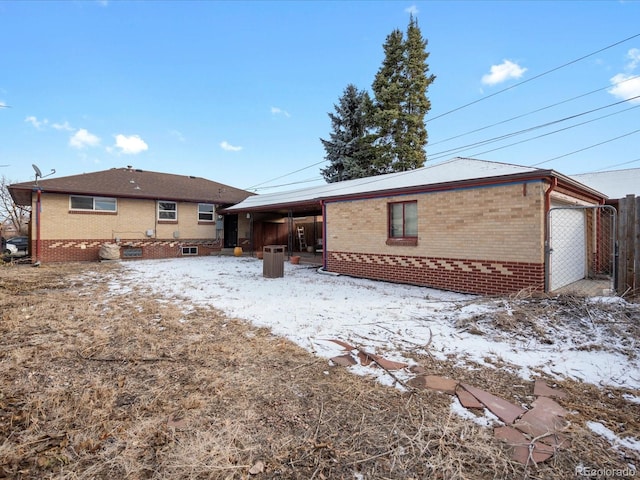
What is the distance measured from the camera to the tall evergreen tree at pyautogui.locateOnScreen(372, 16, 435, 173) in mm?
24297

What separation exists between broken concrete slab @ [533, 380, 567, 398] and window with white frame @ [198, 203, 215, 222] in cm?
1811

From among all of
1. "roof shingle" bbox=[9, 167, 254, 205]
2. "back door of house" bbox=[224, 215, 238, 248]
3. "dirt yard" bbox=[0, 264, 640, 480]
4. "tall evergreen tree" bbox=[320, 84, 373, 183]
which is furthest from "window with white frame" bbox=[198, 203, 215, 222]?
"dirt yard" bbox=[0, 264, 640, 480]

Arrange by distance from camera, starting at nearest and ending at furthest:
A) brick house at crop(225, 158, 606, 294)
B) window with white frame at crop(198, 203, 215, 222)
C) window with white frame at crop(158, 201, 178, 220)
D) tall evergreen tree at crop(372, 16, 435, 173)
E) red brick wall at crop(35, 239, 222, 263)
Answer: brick house at crop(225, 158, 606, 294) → red brick wall at crop(35, 239, 222, 263) → window with white frame at crop(158, 201, 178, 220) → window with white frame at crop(198, 203, 215, 222) → tall evergreen tree at crop(372, 16, 435, 173)

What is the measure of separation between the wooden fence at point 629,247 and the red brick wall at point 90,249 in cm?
1784

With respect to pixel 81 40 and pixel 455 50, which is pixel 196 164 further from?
pixel 455 50

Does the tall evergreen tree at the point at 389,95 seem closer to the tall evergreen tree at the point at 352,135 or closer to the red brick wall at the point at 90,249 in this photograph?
the tall evergreen tree at the point at 352,135

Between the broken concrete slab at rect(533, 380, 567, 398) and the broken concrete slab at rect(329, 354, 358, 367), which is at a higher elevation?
the broken concrete slab at rect(533, 380, 567, 398)

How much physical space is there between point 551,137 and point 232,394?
913 inches

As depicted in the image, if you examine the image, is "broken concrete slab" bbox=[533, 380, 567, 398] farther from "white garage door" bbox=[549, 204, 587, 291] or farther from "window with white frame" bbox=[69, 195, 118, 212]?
"window with white frame" bbox=[69, 195, 118, 212]

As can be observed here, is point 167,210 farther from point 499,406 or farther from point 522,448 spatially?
point 522,448

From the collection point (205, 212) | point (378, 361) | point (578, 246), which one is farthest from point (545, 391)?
point (205, 212)

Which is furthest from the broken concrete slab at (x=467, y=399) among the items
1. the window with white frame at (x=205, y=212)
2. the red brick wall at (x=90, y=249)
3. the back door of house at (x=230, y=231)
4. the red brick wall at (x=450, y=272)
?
the back door of house at (x=230, y=231)

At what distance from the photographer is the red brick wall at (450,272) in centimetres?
660

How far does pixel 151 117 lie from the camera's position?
16406 millimetres
